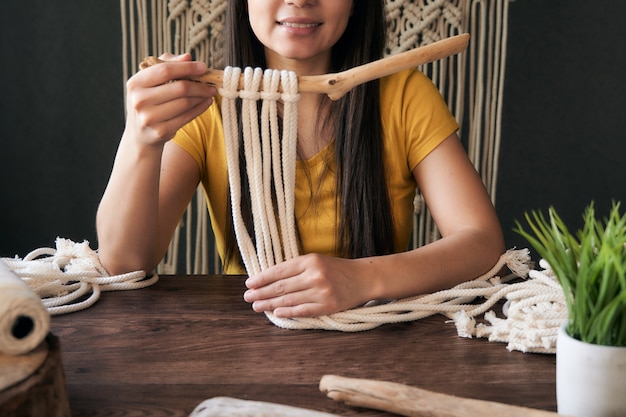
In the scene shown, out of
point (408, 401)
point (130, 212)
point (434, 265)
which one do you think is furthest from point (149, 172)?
point (408, 401)

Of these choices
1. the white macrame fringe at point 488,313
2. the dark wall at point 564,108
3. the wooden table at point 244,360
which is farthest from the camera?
the dark wall at point 564,108

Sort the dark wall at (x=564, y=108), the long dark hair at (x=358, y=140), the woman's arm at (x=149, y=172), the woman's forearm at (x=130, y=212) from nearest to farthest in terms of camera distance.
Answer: the woman's arm at (x=149, y=172) → the woman's forearm at (x=130, y=212) → the long dark hair at (x=358, y=140) → the dark wall at (x=564, y=108)

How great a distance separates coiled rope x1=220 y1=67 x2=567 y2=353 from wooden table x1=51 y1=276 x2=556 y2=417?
0.02 m

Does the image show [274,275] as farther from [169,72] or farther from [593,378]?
[593,378]

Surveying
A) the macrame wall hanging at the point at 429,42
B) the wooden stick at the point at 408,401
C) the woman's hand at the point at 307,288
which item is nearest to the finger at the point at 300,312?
the woman's hand at the point at 307,288

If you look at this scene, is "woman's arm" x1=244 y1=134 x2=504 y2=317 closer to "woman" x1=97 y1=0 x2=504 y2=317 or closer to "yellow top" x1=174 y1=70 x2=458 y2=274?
"woman" x1=97 y1=0 x2=504 y2=317

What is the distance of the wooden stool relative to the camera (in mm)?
675

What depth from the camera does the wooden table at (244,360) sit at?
821mm

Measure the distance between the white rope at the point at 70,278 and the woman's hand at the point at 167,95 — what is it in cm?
24

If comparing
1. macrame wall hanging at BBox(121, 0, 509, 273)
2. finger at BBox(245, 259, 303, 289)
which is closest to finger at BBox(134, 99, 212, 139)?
finger at BBox(245, 259, 303, 289)

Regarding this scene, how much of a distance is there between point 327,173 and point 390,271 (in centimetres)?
39

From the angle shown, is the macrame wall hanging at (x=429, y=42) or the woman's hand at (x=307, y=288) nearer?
the woman's hand at (x=307, y=288)

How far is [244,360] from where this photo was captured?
0.91 meters

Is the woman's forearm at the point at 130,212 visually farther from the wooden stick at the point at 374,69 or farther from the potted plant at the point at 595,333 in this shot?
the potted plant at the point at 595,333
